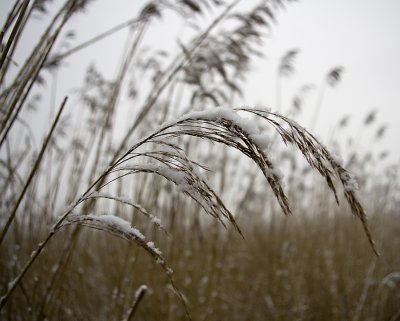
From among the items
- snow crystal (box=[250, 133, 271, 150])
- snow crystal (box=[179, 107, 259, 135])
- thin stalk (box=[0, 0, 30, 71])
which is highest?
thin stalk (box=[0, 0, 30, 71])

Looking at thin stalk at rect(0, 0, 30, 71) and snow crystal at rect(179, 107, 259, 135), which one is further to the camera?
thin stalk at rect(0, 0, 30, 71)

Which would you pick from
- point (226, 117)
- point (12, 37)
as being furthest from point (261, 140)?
point (12, 37)

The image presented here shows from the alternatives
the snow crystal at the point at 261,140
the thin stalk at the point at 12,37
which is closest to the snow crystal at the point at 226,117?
the snow crystal at the point at 261,140

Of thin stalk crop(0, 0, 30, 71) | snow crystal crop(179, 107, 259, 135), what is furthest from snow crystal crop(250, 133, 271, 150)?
thin stalk crop(0, 0, 30, 71)

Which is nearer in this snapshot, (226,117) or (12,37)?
(226,117)

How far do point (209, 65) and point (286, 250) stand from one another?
7.88 ft

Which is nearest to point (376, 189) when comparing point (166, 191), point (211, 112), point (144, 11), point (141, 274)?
point (166, 191)

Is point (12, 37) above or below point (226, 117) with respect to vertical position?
above

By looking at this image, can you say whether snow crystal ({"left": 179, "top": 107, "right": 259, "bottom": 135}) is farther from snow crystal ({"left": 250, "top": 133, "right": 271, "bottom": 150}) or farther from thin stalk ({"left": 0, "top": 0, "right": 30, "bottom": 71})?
A: thin stalk ({"left": 0, "top": 0, "right": 30, "bottom": 71})

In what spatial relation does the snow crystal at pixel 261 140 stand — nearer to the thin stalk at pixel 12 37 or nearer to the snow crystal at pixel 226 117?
the snow crystal at pixel 226 117

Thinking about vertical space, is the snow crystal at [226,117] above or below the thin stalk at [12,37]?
below

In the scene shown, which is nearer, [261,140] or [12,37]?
[261,140]

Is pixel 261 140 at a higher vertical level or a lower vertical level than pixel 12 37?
lower

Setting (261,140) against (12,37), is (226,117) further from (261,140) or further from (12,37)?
(12,37)
